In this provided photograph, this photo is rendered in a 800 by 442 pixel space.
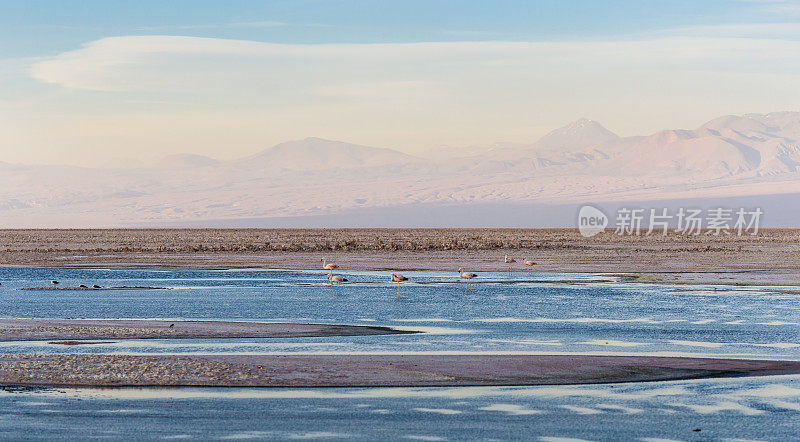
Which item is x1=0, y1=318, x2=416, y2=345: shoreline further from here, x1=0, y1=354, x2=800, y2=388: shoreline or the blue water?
x1=0, y1=354, x2=800, y2=388: shoreline

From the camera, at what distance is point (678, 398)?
14406mm

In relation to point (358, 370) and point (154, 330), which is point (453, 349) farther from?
point (154, 330)

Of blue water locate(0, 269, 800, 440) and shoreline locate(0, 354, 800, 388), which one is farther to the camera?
shoreline locate(0, 354, 800, 388)

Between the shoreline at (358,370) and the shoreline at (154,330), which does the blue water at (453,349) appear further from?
the shoreline at (154,330)

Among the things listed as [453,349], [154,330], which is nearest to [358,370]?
[453,349]

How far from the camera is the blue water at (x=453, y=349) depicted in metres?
12.6

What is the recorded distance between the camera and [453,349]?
19.2 m

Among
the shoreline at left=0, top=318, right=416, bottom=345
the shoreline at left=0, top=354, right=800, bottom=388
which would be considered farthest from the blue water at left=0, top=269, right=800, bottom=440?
the shoreline at left=0, top=318, right=416, bottom=345

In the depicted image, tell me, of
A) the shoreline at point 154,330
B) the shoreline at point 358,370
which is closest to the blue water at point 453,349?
the shoreline at point 358,370

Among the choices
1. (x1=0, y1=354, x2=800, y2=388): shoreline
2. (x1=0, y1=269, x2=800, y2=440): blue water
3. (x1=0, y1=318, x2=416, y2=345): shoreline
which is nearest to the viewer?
(x1=0, y1=269, x2=800, y2=440): blue water

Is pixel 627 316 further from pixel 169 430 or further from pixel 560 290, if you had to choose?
pixel 169 430

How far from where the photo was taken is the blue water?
1257 cm

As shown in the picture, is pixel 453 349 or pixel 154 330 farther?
pixel 154 330

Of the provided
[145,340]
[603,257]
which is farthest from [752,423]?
[603,257]
